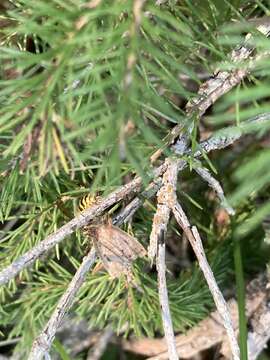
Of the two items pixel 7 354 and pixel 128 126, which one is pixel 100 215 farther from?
pixel 7 354

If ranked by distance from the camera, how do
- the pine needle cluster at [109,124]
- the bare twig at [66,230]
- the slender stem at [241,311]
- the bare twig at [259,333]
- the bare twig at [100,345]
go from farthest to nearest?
1. the bare twig at [100,345]
2. the bare twig at [259,333]
3. the slender stem at [241,311]
4. the bare twig at [66,230]
5. the pine needle cluster at [109,124]

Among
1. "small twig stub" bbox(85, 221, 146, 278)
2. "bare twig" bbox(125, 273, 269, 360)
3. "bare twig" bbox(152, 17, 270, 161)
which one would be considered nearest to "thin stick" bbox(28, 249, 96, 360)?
"small twig stub" bbox(85, 221, 146, 278)

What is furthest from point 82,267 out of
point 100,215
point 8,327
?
point 8,327

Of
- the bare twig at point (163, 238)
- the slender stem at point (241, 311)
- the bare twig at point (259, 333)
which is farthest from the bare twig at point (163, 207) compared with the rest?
the bare twig at point (259, 333)

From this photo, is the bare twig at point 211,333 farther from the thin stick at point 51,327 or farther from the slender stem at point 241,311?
the thin stick at point 51,327

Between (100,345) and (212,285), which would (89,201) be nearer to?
(212,285)
